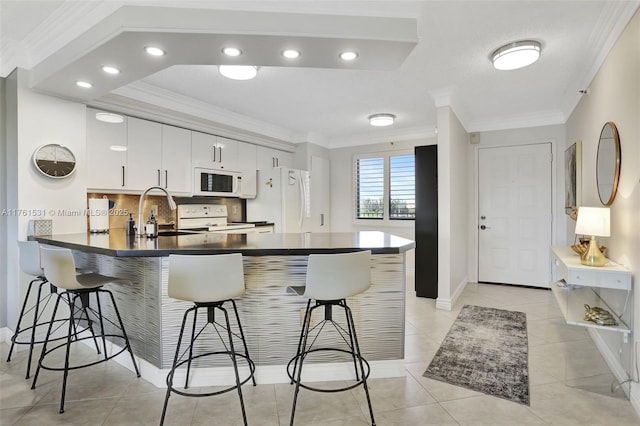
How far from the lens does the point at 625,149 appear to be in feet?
7.29

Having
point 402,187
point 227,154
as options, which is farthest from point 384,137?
point 227,154

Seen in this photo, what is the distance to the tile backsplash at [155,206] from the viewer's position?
376 cm

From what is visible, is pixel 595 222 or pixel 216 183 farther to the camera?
pixel 216 183

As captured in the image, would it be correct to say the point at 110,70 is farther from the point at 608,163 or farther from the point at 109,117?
the point at 608,163

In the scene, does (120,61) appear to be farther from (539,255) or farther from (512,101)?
(539,255)

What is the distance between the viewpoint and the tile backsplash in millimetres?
3760

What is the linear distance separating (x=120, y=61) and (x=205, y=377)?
7.07 feet

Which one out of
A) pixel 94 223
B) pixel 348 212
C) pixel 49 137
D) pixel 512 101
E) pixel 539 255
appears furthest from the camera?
pixel 348 212

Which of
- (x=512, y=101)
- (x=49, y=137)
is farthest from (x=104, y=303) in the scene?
(x=512, y=101)

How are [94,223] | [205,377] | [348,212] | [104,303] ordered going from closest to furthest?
[205,377] → [104,303] → [94,223] → [348,212]

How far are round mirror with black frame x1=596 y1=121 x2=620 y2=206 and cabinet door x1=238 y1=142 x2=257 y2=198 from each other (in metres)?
3.95

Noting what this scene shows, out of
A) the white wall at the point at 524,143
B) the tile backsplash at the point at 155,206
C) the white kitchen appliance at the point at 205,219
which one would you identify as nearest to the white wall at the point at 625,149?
the white wall at the point at 524,143

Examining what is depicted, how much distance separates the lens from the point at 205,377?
2.22 m

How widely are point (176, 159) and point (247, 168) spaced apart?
1.12m
